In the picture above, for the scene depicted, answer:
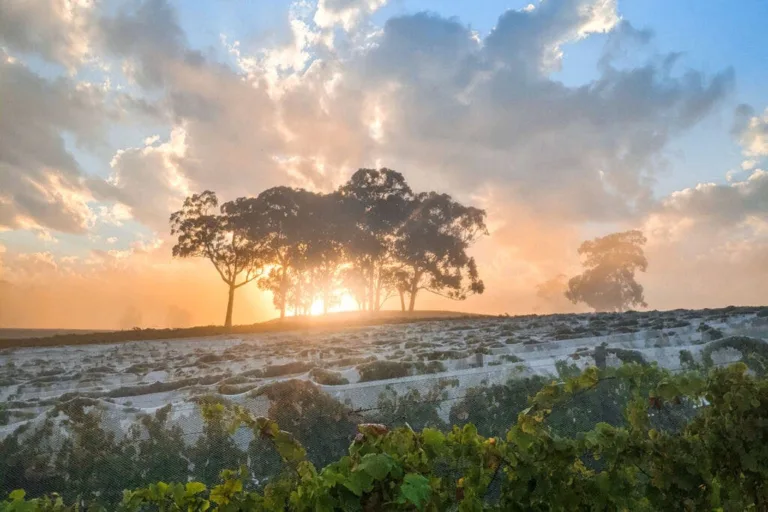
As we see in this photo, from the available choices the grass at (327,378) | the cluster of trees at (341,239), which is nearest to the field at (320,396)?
the grass at (327,378)

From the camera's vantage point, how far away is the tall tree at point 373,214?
47312 millimetres

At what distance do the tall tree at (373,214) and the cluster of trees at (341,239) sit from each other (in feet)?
0.29

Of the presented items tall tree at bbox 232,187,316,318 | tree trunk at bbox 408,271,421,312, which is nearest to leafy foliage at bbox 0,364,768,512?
tall tree at bbox 232,187,316,318

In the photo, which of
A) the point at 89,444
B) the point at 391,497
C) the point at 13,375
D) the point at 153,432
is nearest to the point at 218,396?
the point at 153,432

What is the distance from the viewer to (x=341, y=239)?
4588 cm

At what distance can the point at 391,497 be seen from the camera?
2.63 meters

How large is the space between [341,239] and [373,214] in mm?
4362

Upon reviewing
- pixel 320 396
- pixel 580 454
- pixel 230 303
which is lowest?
pixel 580 454

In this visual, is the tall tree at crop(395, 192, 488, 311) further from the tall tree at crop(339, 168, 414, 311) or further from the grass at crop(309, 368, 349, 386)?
the grass at crop(309, 368, 349, 386)

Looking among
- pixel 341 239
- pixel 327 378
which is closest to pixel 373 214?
pixel 341 239

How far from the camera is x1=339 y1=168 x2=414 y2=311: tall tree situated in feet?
155

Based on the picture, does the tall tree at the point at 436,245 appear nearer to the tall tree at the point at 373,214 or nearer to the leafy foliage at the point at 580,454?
the tall tree at the point at 373,214

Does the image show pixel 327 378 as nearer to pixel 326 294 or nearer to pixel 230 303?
pixel 230 303

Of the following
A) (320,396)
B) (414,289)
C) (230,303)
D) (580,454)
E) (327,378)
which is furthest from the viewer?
(414,289)
